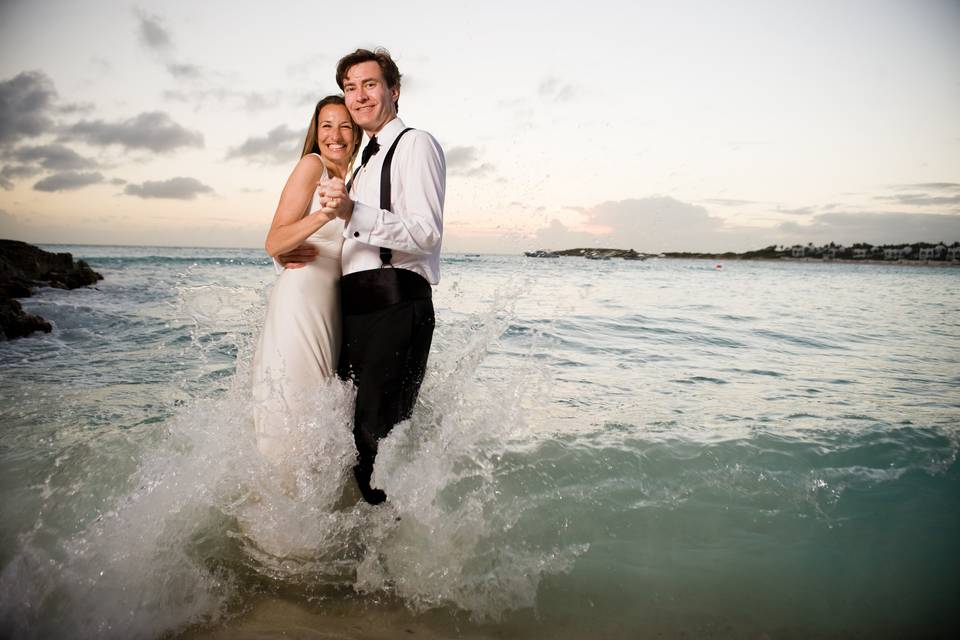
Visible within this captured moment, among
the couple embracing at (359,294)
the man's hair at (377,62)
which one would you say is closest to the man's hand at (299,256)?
the couple embracing at (359,294)

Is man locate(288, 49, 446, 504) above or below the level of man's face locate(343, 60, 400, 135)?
below

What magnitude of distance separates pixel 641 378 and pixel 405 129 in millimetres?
6008

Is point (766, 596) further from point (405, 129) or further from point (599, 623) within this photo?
point (405, 129)

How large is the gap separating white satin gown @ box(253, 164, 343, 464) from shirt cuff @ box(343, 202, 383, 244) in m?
0.54

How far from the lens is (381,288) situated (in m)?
2.98

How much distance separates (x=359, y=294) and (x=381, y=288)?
0.51 ft

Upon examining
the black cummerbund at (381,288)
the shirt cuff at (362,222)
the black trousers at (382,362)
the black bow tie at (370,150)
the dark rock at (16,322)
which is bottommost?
the dark rock at (16,322)

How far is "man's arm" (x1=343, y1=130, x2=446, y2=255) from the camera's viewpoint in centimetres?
263

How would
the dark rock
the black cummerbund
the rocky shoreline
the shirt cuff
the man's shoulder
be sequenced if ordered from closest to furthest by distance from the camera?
the shirt cuff
the man's shoulder
the black cummerbund
the dark rock
the rocky shoreline

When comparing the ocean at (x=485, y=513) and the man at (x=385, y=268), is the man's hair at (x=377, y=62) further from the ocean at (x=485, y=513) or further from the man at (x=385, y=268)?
the ocean at (x=485, y=513)

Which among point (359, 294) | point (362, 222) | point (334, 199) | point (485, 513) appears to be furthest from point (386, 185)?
point (485, 513)

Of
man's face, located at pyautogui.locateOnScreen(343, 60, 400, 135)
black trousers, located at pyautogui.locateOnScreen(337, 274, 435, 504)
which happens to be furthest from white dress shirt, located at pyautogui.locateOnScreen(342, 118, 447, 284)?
black trousers, located at pyautogui.locateOnScreen(337, 274, 435, 504)

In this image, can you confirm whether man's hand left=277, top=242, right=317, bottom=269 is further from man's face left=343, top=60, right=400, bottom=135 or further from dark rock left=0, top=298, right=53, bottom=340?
dark rock left=0, top=298, right=53, bottom=340

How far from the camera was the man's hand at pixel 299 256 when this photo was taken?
3071 mm
